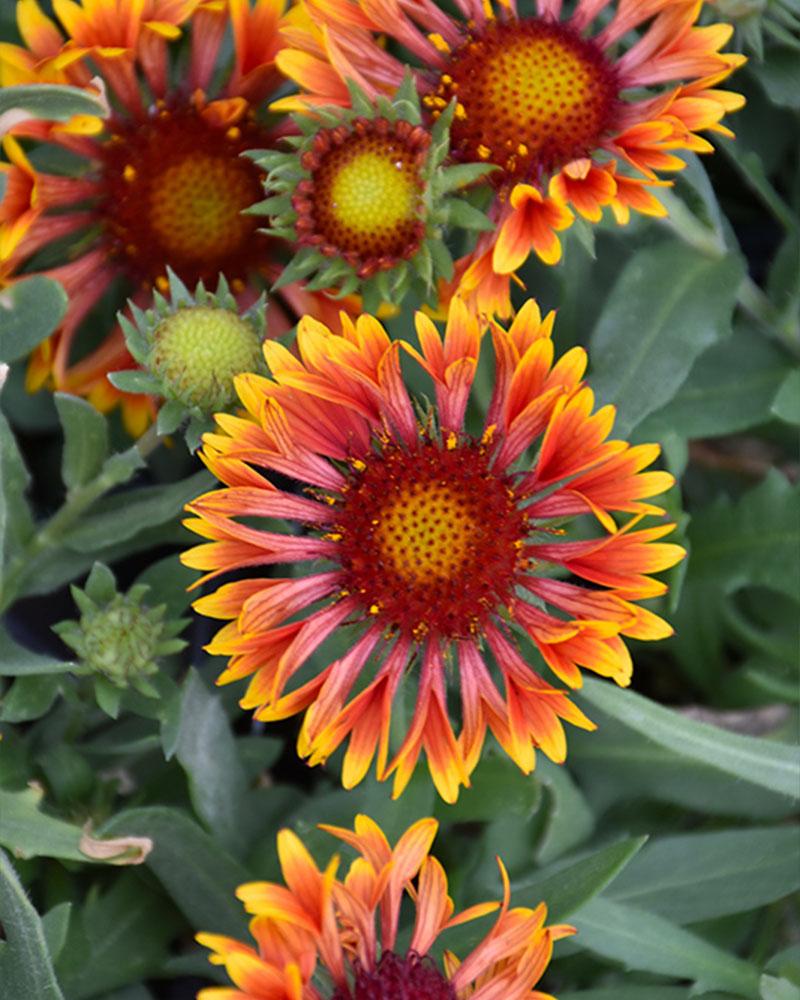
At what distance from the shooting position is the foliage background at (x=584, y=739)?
1290 mm

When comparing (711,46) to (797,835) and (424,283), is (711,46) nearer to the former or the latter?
(424,283)

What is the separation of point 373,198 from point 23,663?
53cm

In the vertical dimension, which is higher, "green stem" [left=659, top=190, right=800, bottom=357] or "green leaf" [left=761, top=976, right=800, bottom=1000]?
"green stem" [left=659, top=190, right=800, bottom=357]

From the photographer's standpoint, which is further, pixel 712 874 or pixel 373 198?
pixel 712 874

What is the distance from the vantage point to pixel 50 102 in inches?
46.7

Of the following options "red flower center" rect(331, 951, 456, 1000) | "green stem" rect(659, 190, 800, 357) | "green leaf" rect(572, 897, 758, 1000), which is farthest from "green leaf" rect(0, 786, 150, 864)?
"green stem" rect(659, 190, 800, 357)

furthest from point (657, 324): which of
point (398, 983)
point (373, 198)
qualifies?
point (398, 983)

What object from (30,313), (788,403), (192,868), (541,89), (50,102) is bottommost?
(192,868)

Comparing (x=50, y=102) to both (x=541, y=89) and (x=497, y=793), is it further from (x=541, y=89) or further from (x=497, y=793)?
(x=497, y=793)

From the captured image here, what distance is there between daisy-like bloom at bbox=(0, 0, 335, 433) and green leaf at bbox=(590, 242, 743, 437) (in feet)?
1.07

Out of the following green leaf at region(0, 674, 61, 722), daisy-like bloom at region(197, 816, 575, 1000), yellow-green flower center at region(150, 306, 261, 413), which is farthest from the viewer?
green leaf at region(0, 674, 61, 722)

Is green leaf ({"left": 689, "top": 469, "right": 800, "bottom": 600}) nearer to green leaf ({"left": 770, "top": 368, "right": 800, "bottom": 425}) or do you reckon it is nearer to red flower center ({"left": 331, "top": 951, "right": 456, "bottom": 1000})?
green leaf ({"left": 770, "top": 368, "right": 800, "bottom": 425})

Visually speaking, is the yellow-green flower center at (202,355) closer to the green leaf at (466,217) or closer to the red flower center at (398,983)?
the green leaf at (466,217)

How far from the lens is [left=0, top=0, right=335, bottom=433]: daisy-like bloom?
139cm
